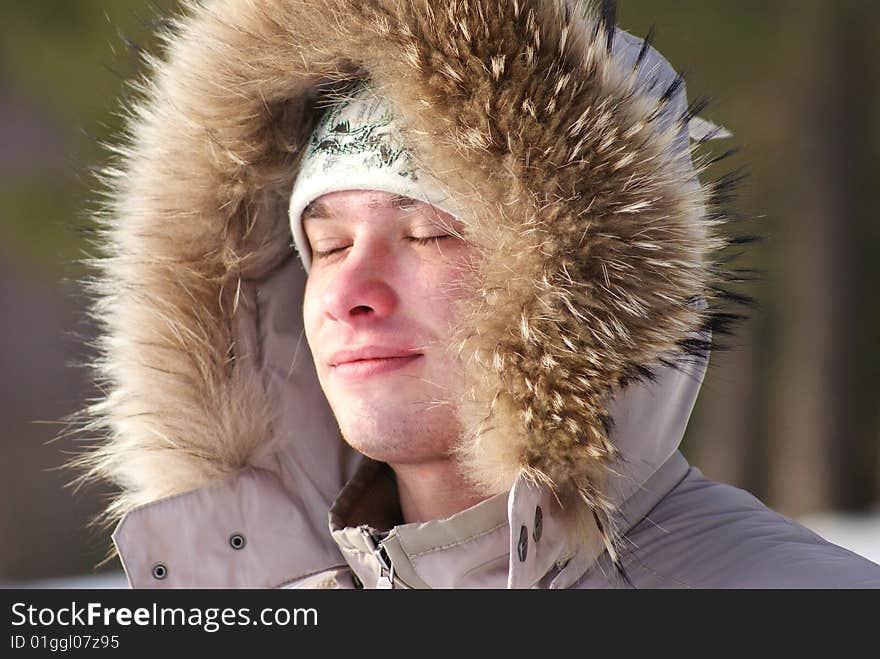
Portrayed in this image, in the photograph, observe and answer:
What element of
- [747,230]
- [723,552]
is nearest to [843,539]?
[747,230]

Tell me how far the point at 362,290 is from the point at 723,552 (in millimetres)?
715

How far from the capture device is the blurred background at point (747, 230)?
19.5ft

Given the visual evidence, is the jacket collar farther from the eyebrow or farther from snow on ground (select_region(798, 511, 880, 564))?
snow on ground (select_region(798, 511, 880, 564))

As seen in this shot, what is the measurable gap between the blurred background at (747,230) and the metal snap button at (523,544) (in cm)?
361

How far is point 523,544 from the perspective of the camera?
1.53m

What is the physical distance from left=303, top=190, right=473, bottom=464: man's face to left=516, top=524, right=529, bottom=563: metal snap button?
26cm

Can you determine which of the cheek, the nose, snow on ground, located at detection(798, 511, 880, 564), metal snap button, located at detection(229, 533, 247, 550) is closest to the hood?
the nose

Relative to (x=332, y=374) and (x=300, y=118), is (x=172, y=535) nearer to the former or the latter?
(x=332, y=374)

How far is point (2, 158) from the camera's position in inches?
293

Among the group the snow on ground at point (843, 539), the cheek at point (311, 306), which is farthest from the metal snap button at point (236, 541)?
the snow on ground at point (843, 539)

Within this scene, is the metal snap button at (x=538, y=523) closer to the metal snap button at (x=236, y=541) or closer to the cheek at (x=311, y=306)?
the cheek at (x=311, y=306)

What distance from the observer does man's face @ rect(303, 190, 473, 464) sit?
1.69 meters

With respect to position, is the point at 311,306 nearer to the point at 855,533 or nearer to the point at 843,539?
the point at 843,539
